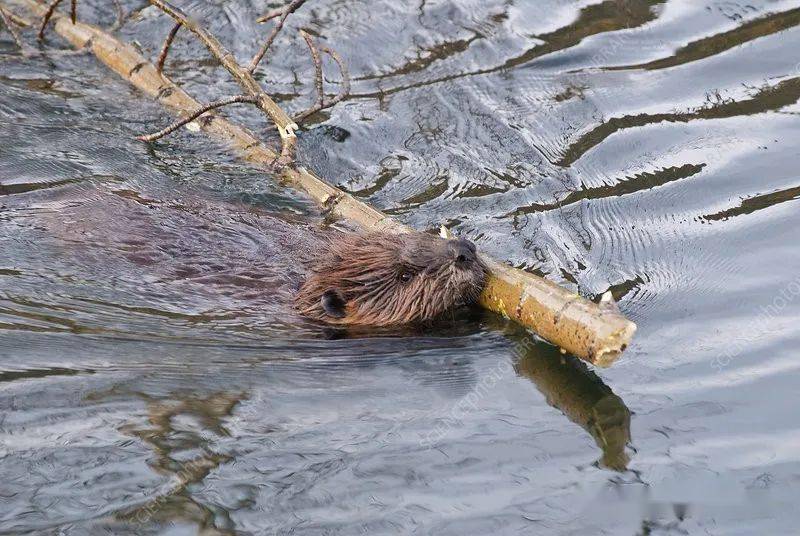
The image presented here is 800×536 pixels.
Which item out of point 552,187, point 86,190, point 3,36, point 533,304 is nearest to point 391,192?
point 552,187

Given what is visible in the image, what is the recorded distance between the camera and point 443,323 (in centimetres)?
516

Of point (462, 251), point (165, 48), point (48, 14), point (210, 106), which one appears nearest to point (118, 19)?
point (48, 14)

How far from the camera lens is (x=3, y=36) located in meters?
8.49

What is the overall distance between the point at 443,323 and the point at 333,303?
0.53 m

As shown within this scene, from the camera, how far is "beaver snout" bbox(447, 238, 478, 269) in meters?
4.88

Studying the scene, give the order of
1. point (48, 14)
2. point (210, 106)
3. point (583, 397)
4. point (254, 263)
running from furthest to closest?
point (48, 14)
point (210, 106)
point (254, 263)
point (583, 397)

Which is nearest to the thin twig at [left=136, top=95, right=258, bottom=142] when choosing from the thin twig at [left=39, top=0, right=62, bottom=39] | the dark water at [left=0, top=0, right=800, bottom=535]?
the dark water at [left=0, top=0, right=800, bottom=535]

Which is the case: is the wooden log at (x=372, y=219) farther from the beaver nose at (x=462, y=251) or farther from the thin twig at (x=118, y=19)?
the thin twig at (x=118, y=19)

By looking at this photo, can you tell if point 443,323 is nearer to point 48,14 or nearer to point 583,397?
point 583,397

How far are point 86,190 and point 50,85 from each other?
6.36ft

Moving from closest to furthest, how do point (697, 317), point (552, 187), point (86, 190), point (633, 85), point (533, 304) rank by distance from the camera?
1. point (533, 304)
2. point (697, 317)
3. point (86, 190)
4. point (552, 187)
5. point (633, 85)

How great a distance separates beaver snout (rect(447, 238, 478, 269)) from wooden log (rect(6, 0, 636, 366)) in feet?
0.34

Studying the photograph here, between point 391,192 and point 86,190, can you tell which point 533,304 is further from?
point 86,190

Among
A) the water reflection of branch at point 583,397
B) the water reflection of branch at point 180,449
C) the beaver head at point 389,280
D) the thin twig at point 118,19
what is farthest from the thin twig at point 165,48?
the water reflection of branch at point 583,397
